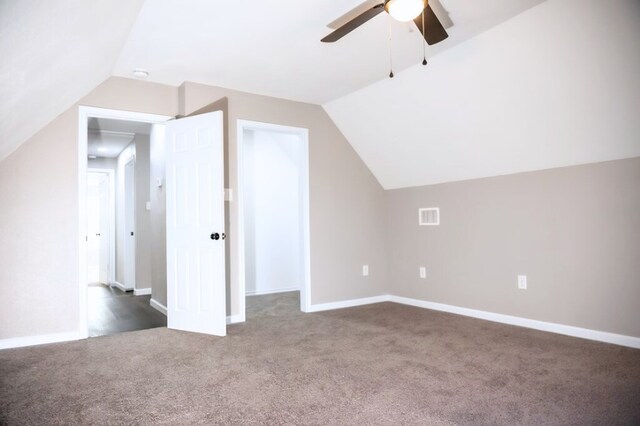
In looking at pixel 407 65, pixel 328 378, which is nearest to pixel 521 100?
pixel 407 65

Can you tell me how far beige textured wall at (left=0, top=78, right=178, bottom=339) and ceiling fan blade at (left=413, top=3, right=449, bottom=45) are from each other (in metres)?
2.96

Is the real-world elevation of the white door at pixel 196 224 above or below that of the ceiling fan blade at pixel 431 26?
below

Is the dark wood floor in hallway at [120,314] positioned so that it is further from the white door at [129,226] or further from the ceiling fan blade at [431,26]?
the ceiling fan blade at [431,26]

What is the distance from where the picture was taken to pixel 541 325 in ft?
12.1

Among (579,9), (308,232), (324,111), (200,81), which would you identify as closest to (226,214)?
(308,232)

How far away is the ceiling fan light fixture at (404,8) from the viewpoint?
6.93ft

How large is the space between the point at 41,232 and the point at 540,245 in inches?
171

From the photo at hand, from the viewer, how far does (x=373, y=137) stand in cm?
482

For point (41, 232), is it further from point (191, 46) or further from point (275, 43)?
point (275, 43)

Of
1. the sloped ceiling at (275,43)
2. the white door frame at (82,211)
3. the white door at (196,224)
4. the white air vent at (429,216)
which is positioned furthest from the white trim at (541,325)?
the white door frame at (82,211)

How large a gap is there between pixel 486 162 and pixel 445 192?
2.17 ft

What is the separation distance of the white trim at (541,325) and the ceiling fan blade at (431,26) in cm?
263

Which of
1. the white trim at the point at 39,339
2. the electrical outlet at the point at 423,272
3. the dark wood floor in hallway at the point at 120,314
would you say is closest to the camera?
the white trim at the point at 39,339

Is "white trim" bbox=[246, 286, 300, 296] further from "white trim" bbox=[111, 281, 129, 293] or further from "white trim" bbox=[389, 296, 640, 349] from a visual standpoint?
"white trim" bbox=[111, 281, 129, 293]
